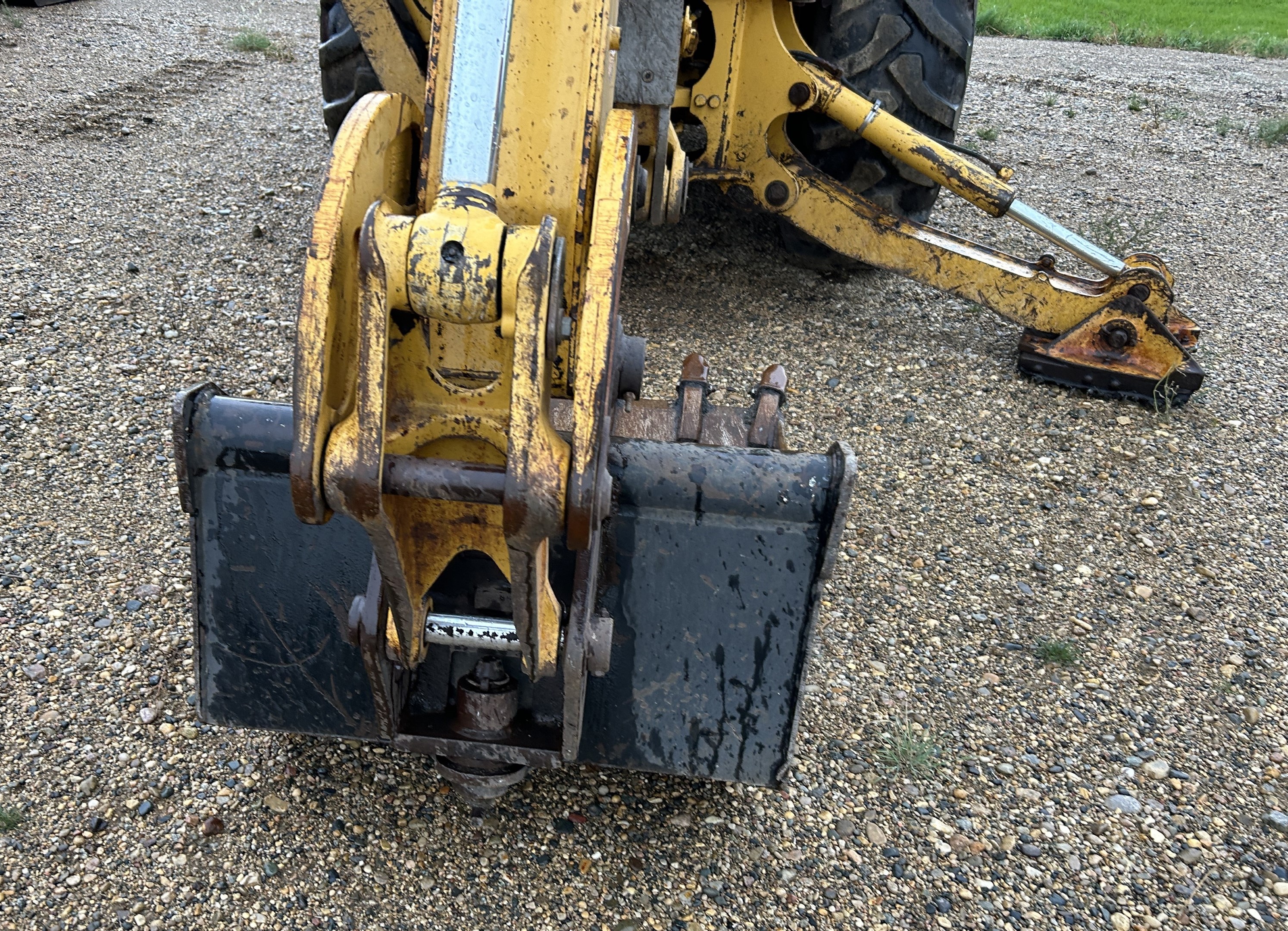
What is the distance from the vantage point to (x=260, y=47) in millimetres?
8211

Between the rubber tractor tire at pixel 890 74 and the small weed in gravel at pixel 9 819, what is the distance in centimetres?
322

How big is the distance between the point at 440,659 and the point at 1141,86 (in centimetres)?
918

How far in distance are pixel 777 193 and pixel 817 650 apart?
182 centimetres

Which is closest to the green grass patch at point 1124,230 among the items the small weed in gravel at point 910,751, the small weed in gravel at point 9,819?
the small weed in gravel at point 910,751

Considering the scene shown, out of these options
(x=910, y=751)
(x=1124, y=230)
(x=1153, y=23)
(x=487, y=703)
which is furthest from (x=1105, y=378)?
(x=1153, y=23)

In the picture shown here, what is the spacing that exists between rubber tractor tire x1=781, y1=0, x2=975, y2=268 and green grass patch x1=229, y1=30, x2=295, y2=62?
562cm

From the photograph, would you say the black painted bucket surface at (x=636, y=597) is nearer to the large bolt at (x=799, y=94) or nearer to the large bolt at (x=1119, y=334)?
the large bolt at (x=799, y=94)

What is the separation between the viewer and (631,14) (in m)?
2.84

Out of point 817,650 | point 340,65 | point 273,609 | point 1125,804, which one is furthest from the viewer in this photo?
A: point 340,65

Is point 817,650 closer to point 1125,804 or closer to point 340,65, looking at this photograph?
point 1125,804

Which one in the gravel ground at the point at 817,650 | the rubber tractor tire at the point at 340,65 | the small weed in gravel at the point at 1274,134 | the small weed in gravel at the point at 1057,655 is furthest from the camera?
the small weed in gravel at the point at 1274,134

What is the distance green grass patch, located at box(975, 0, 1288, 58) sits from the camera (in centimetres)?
1236

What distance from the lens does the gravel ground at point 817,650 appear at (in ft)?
6.66

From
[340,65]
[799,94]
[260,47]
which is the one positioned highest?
[799,94]
